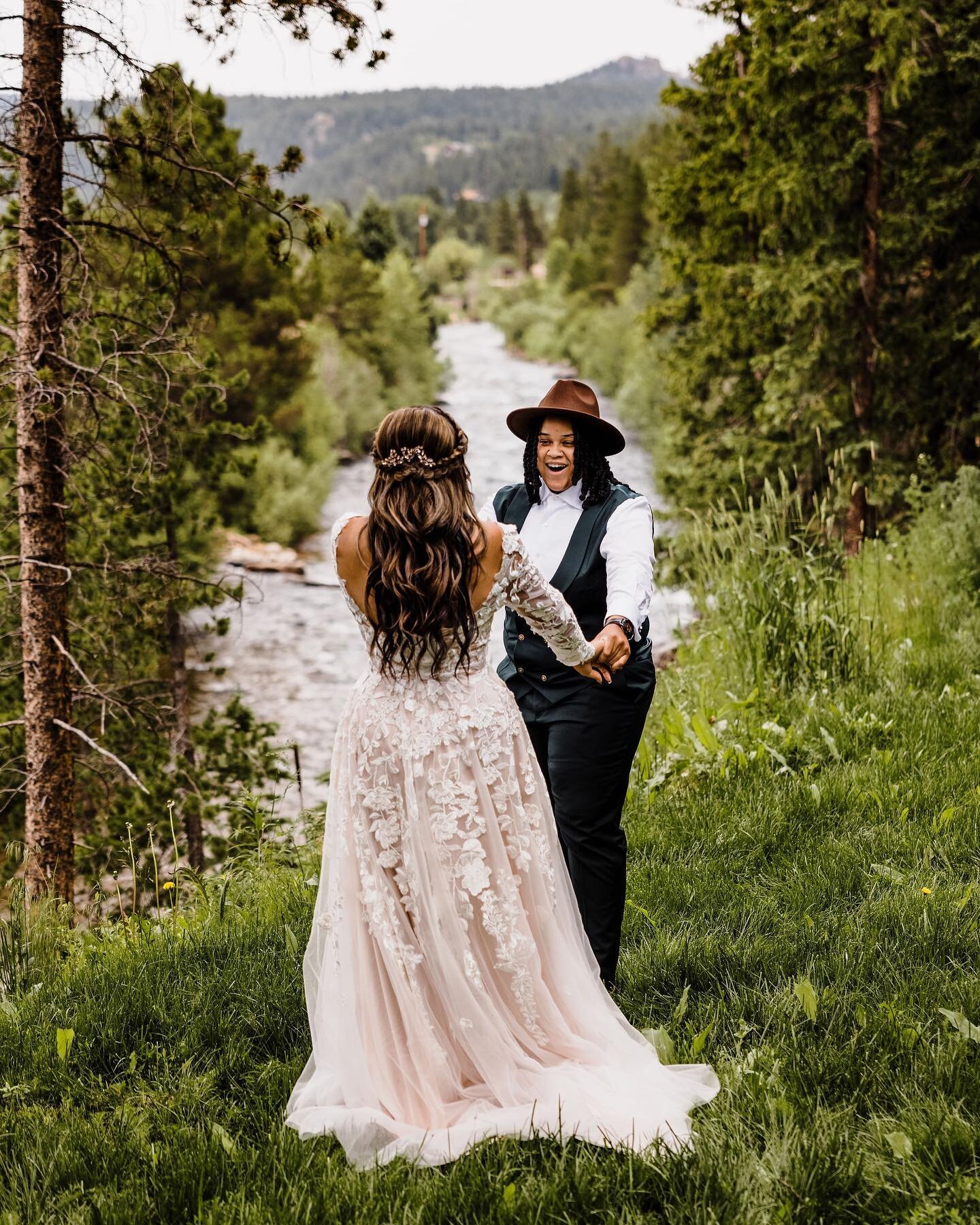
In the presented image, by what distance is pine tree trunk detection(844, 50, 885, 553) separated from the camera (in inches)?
484

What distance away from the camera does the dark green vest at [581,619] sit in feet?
11.6

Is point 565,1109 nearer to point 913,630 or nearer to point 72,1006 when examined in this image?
point 72,1006

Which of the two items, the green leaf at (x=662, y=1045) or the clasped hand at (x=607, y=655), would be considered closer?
the green leaf at (x=662, y=1045)

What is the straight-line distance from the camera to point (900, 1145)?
239cm

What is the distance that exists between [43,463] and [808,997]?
571cm

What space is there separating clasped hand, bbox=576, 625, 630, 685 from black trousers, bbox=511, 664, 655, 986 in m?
0.26

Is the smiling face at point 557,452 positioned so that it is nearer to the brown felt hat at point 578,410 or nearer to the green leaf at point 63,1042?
the brown felt hat at point 578,410

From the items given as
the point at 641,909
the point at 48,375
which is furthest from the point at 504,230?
the point at 641,909

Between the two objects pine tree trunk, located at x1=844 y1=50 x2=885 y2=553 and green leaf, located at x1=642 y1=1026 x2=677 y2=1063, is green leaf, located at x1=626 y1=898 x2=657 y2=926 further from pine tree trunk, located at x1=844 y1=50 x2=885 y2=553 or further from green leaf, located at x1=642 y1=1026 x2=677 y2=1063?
pine tree trunk, located at x1=844 y1=50 x2=885 y2=553

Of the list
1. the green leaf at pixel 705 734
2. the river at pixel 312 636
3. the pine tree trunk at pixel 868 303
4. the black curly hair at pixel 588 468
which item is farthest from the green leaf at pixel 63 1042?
the pine tree trunk at pixel 868 303

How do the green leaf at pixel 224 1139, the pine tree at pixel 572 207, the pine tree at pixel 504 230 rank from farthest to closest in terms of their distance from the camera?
1. the pine tree at pixel 504 230
2. the pine tree at pixel 572 207
3. the green leaf at pixel 224 1139

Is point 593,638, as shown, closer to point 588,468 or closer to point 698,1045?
point 588,468

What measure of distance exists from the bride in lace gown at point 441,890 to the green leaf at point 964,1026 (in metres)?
0.73

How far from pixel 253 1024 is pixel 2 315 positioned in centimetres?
672
